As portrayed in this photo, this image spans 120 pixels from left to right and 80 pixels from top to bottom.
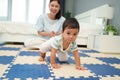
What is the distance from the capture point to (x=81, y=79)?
135cm

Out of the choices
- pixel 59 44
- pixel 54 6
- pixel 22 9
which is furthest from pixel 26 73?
pixel 22 9

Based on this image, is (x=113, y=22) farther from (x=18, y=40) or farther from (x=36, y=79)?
(x=36, y=79)

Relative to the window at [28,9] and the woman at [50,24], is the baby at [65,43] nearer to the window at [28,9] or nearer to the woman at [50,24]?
the woman at [50,24]

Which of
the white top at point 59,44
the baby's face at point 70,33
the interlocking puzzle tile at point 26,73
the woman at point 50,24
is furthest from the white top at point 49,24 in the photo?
the interlocking puzzle tile at point 26,73

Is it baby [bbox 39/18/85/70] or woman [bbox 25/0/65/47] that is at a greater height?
woman [bbox 25/0/65/47]

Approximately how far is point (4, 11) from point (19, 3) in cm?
67

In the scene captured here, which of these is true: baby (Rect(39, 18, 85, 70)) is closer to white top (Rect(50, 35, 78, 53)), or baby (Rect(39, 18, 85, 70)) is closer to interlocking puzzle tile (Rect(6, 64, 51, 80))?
white top (Rect(50, 35, 78, 53))

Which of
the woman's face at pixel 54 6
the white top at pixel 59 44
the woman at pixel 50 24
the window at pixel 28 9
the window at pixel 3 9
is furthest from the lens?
the window at pixel 28 9

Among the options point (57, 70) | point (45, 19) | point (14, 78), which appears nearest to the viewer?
point (14, 78)

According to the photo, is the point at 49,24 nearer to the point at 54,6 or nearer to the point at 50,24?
the point at 50,24

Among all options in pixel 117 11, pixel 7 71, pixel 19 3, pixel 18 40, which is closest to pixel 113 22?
pixel 117 11

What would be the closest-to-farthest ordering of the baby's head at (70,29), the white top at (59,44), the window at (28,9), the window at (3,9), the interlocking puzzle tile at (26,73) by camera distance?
1. the interlocking puzzle tile at (26,73)
2. the baby's head at (70,29)
3. the white top at (59,44)
4. the window at (3,9)
5. the window at (28,9)

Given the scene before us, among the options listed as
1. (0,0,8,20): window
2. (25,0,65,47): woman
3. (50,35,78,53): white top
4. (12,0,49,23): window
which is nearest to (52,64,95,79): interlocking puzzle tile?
(50,35,78,53): white top

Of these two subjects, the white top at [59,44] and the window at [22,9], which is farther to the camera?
the window at [22,9]
